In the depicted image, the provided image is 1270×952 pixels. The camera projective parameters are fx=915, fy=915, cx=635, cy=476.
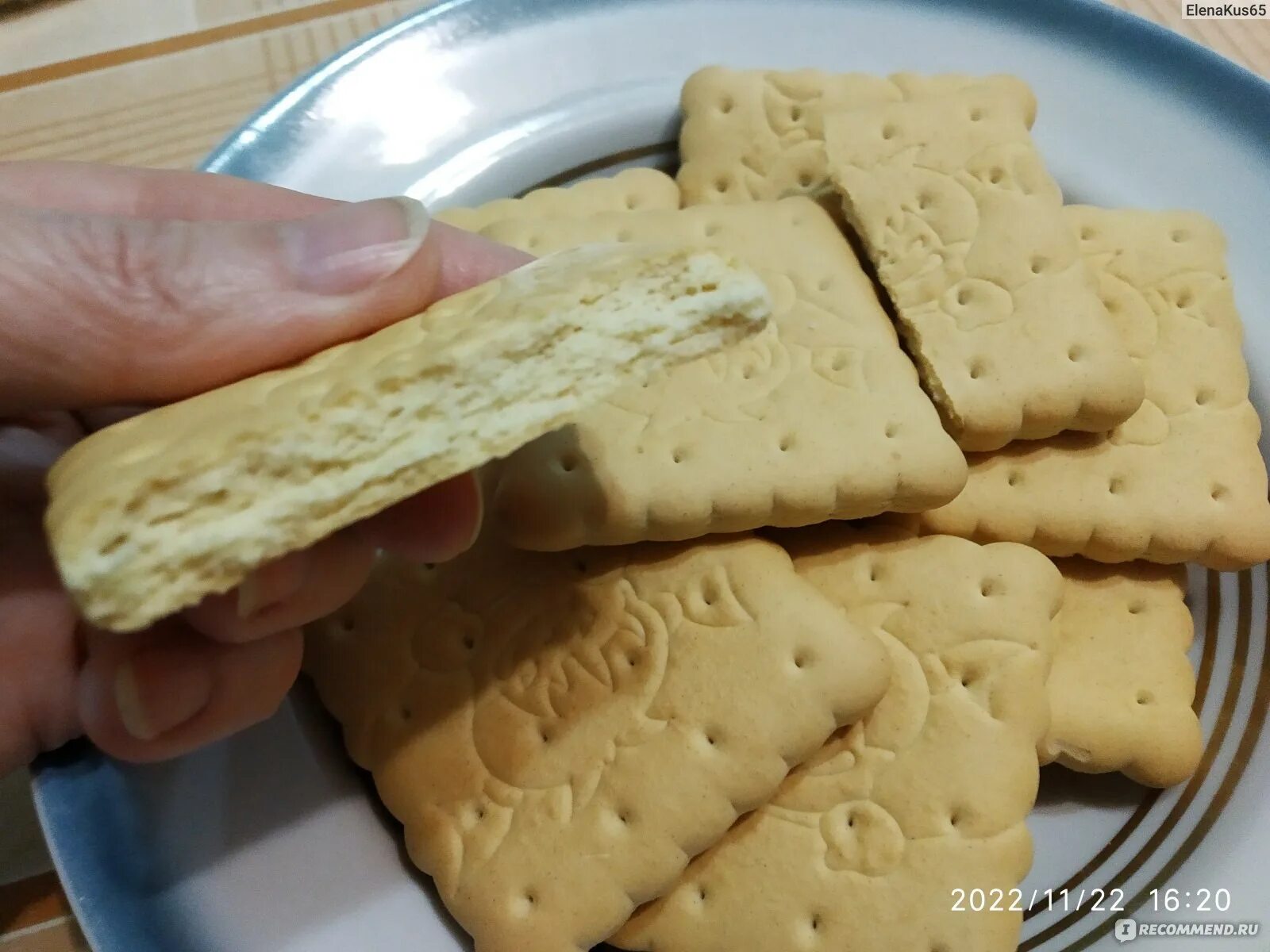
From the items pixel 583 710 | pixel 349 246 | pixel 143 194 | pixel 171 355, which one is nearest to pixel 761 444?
pixel 583 710

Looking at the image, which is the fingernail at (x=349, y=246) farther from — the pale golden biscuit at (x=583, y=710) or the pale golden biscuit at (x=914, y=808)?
the pale golden biscuit at (x=914, y=808)

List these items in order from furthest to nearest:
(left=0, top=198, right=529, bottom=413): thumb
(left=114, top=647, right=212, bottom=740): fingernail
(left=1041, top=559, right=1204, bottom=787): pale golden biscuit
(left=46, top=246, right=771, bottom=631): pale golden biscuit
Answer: (left=1041, top=559, right=1204, bottom=787): pale golden biscuit, (left=114, top=647, right=212, bottom=740): fingernail, (left=0, top=198, right=529, bottom=413): thumb, (left=46, top=246, right=771, bottom=631): pale golden biscuit

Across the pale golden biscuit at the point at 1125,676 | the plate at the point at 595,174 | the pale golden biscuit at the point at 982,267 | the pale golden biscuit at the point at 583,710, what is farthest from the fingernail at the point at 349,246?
the pale golden biscuit at the point at 1125,676

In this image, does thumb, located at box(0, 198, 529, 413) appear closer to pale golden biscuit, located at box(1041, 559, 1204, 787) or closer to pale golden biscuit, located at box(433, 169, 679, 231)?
pale golden biscuit, located at box(433, 169, 679, 231)

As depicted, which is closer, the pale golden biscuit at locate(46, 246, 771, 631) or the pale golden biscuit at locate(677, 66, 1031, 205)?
the pale golden biscuit at locate(46, 246, 771, 631)

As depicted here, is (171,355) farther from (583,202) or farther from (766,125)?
(766,125)

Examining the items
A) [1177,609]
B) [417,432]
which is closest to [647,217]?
[417,432]

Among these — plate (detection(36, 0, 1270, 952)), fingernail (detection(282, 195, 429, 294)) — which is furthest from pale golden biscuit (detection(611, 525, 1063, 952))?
fingernail (detection(282, 195, 429, 294))
